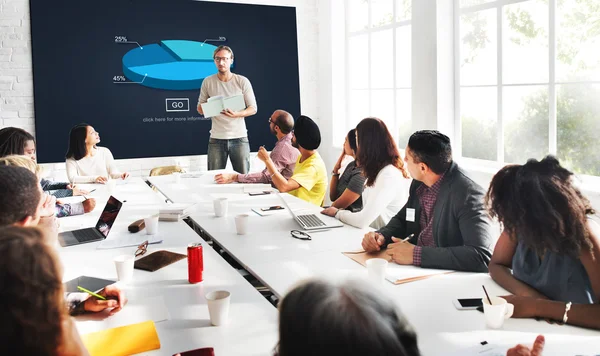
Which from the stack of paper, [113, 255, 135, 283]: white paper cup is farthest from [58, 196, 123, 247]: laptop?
[113, 255, 135, 283]: white paper cup

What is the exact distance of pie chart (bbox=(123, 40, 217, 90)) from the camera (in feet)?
21.1

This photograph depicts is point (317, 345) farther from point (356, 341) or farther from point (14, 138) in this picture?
point (14, 138)

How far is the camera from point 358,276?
86 cm

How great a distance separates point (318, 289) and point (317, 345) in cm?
8

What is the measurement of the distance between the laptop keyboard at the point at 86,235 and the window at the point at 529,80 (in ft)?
10.4

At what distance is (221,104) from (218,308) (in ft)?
13.8

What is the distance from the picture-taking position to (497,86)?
4.52 metres

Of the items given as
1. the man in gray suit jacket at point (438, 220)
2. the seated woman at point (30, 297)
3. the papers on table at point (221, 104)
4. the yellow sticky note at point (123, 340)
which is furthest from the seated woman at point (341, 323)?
the papers on table at point (221, 104)

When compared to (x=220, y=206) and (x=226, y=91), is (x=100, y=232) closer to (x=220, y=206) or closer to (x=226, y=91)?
(x=220, y=206)

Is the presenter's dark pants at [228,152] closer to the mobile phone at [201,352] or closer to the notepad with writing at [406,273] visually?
the notepad with writing at [406,273]

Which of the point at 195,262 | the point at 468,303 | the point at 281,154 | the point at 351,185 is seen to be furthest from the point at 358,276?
the point at 281,154

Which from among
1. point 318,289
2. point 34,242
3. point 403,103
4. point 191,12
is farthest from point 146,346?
point 191,12

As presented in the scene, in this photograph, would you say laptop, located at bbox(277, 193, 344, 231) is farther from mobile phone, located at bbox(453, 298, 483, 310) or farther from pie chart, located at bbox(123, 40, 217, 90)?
pie chart, located at bbox(123, 40, 217, 90)

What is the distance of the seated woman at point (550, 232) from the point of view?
5.76 feet
